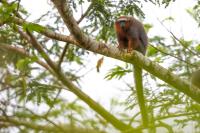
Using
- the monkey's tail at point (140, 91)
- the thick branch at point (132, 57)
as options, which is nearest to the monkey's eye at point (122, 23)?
the monkey's tail at point (140, 91)

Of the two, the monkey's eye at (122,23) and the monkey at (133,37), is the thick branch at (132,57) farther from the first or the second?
the monkey's eye at (122,23)

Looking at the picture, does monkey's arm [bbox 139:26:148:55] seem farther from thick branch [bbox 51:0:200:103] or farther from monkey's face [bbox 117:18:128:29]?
thick branch [bbox 51:0:200:103]

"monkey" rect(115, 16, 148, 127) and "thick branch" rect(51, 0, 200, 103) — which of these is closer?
"thick branch" rect(51, 0, 200, 103)

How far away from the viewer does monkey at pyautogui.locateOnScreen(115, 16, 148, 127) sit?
444 centimetres

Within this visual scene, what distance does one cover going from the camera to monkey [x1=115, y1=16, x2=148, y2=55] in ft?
15.0

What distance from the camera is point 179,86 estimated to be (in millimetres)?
3555

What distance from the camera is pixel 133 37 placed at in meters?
4.63

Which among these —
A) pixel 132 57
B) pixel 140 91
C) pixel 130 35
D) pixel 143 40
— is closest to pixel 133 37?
pixel 130 35

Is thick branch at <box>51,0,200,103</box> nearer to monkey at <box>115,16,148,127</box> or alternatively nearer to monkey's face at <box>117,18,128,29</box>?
monkey at <box>115,16,148,127</box>

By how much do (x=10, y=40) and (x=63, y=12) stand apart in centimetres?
326

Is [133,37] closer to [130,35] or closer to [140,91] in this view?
[130,35]

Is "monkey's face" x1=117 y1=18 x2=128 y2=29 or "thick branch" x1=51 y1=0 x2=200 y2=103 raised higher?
"monkey's face" x1=117 y1=18 x2=128 y2=29

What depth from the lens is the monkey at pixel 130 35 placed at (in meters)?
4.56

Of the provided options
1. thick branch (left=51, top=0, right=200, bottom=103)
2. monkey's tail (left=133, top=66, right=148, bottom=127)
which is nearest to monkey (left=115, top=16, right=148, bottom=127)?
monkey's tail (left=133, top=66, right=148, bottom=127)
